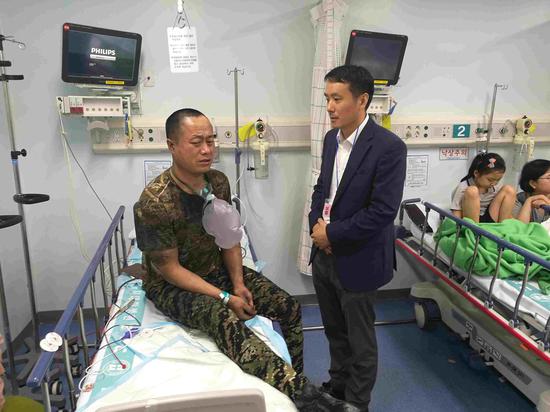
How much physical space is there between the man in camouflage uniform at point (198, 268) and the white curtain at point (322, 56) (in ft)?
3.58

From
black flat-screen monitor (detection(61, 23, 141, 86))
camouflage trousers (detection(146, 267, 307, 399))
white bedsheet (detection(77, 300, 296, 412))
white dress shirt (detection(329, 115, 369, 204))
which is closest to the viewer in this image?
white bedsheet (detection(77, 300, 296, 412))

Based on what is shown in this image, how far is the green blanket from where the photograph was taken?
232 cm

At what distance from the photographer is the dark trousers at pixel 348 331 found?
214 centimetres

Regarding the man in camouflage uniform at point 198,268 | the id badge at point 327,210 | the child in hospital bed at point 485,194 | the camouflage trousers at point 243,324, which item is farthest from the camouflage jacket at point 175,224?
the child in hospital bed at point 485,194

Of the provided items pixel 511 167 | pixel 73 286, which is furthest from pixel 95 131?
pixel 511 167

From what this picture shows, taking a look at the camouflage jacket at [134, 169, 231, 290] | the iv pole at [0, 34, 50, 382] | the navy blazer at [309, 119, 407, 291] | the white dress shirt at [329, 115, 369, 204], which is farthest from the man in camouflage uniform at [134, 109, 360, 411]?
the iv pole at [0, 34, 50, 382]

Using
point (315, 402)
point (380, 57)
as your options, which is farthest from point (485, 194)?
point (315, 402)

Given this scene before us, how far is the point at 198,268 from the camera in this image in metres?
2.07

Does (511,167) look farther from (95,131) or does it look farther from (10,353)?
(10,353)

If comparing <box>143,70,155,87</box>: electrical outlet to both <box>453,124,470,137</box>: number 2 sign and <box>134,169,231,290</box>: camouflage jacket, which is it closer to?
<box>134,169,231,290</box>: camouflage jacket

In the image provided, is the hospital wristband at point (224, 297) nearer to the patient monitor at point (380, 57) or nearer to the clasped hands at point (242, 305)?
the clasped hands at point (242, 305)

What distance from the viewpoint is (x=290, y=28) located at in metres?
3.07

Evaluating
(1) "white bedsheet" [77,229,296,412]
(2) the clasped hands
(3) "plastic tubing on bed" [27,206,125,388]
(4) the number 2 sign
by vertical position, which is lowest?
(1) "white bedsheet" [77,229,296,412]

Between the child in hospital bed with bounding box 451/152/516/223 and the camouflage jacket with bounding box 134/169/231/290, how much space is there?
1698 mm
